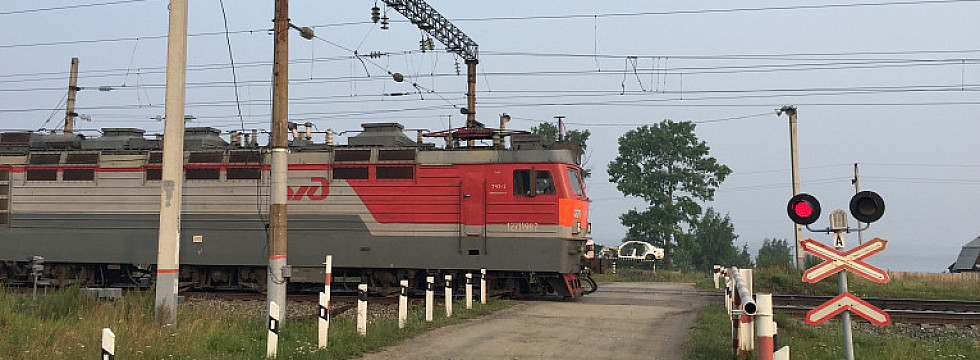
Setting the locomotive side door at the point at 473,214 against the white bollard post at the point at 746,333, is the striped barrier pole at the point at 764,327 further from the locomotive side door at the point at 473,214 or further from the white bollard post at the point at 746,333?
the locomotive side door at the point at 473,214

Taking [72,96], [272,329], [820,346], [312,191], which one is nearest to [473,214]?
[312,191]

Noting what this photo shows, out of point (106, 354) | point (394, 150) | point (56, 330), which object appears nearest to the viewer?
point (106, 354)

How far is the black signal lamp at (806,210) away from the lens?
8.22m

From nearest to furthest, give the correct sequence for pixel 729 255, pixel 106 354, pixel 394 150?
pixel 106 354
pixel 394 150
pixel 729 255

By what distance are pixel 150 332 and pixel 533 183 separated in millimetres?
10188

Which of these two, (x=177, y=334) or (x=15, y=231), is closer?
(x=177, y=334)

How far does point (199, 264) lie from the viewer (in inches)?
786

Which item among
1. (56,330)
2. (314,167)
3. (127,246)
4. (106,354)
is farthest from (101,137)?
(106,354)

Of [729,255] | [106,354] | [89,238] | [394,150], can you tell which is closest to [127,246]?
[89,238]

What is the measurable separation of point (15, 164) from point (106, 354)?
17991 millimetres

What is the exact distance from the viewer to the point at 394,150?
63.1 feet

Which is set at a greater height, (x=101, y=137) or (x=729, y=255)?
(x=101, y=137)

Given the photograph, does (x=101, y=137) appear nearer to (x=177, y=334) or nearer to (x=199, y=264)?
(x=199, y=264)

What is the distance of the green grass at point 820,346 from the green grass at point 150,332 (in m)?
4.59
